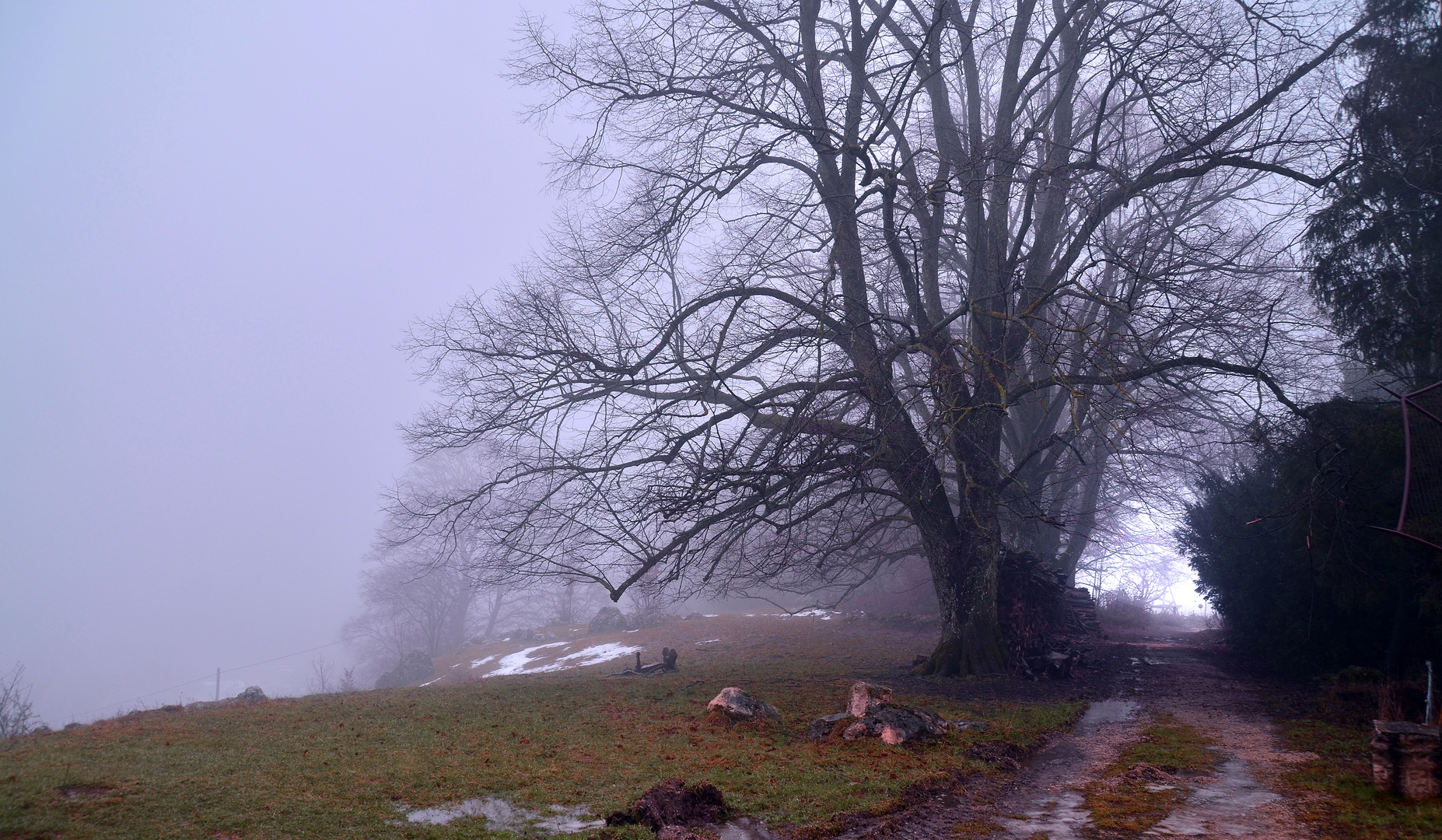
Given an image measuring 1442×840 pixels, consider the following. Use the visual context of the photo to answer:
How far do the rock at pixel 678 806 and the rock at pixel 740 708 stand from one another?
3257 millimetres

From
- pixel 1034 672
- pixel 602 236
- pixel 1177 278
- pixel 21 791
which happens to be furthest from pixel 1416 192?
pixel 21 791

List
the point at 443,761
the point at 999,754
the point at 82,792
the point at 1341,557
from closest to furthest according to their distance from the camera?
the point at 82,792
the point at 443,761
the point at 999,754
the point at 1341,557

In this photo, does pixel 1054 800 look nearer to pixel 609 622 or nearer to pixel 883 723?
pixel 883 723

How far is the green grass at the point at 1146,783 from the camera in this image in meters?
5.65

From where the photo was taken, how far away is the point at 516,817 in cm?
576

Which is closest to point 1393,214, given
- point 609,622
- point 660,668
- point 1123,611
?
point 660,668

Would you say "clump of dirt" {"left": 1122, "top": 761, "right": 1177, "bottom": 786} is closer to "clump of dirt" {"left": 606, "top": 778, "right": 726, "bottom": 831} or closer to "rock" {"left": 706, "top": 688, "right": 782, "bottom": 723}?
"clump of dirt" {"left": 606, "top": 778, "right": 726, "bottom": 831}

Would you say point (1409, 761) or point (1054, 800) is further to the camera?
point (1054, 800)

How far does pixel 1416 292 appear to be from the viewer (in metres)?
8.81

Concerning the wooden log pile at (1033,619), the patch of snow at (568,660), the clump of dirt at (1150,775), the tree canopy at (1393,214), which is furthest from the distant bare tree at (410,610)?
the tree canopy at (1393,214)

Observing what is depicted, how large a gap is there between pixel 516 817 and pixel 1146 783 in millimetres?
5400

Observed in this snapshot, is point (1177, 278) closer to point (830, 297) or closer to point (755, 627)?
point (830, 297)

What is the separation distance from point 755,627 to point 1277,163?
2106cm

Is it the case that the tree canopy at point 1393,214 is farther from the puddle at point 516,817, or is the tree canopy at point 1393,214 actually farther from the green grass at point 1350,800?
the puddle at point 516,817
